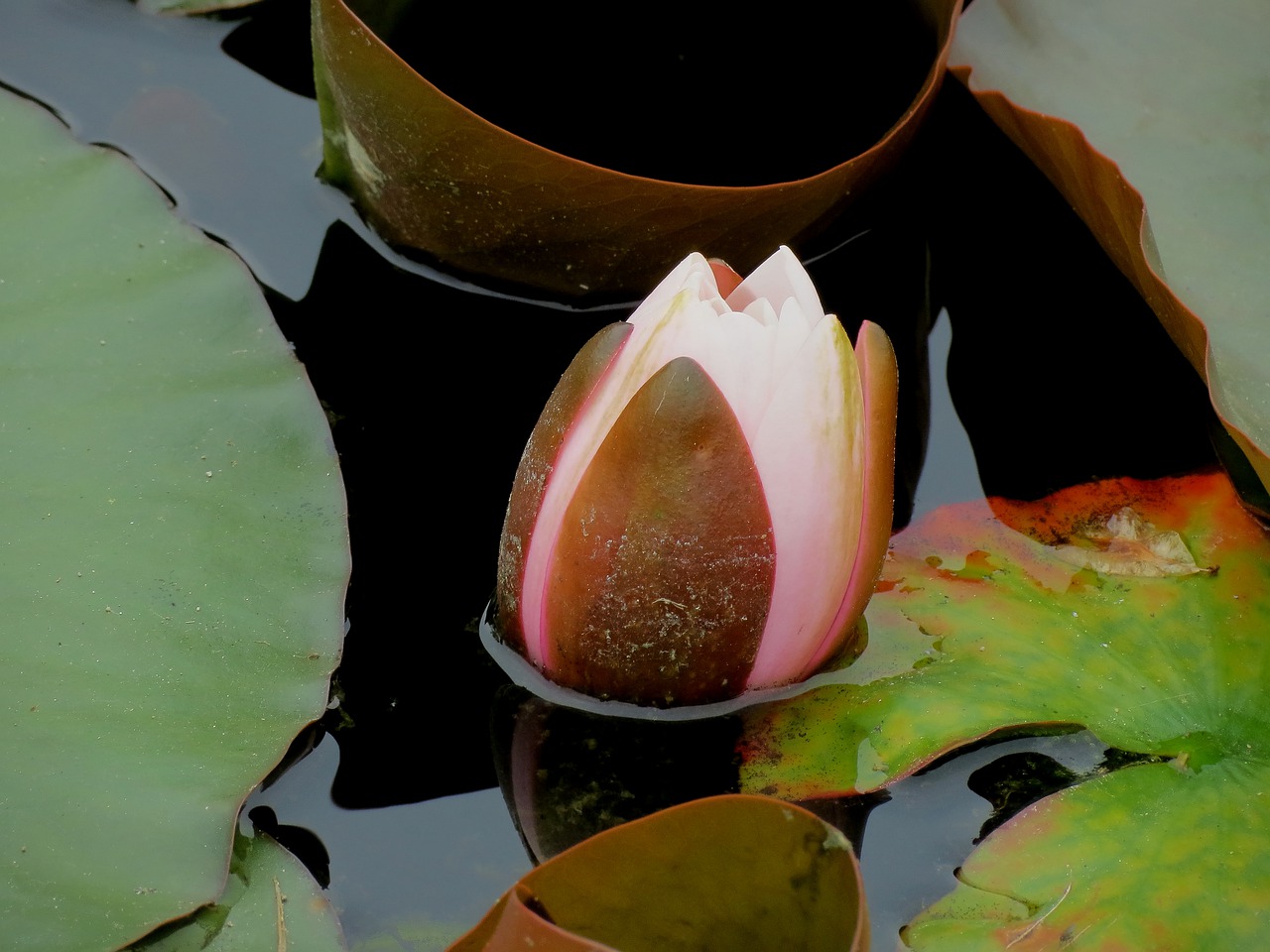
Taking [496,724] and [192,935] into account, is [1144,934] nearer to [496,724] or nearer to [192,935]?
[496,724]

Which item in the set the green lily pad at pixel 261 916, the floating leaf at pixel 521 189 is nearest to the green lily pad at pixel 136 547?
the green lily pad at pixel 261 916

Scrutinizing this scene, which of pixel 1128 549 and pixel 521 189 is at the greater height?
pixel 521 189

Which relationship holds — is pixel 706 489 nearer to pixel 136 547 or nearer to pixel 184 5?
pixel 136 547

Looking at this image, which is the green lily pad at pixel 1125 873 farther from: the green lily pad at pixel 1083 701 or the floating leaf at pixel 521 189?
the floating leaf at pixel 521 189

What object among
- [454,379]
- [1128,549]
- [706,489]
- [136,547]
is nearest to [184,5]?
[454,379]

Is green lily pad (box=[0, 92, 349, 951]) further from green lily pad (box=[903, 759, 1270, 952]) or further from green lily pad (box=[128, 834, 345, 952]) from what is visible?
green lily pad (box=[903, 759, 1270, 952])

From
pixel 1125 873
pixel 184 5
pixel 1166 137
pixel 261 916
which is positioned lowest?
pixel 261 916
